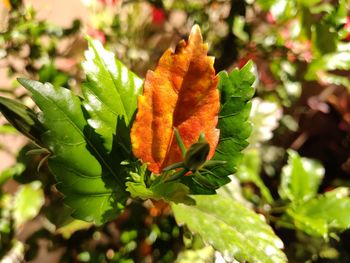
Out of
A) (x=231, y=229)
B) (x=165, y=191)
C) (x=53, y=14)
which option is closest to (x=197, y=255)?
(x=231, y=229)

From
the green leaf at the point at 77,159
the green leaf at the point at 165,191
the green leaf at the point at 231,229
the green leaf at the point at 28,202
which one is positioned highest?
the green leaf at the point at 77,159

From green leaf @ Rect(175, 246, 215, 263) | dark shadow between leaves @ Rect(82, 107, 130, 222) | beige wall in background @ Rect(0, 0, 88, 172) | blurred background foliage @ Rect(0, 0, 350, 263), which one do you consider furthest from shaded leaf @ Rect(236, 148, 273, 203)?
beige wall in background @ Rect(0, 0, 88, 172)

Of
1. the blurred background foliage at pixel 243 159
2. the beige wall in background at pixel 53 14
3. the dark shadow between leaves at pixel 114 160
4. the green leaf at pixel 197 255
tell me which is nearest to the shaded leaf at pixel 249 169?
the blurred background foliage at pixel 243 159

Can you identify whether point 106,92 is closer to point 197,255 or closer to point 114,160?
point 114,160

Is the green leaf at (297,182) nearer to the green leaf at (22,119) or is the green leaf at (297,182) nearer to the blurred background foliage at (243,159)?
the blurred background foliage at (243,159)

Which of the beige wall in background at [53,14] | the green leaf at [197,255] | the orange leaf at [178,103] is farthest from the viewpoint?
the beige wall in background at [53,14]

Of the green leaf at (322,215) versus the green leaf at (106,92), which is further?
the green leaf at (322,215)
